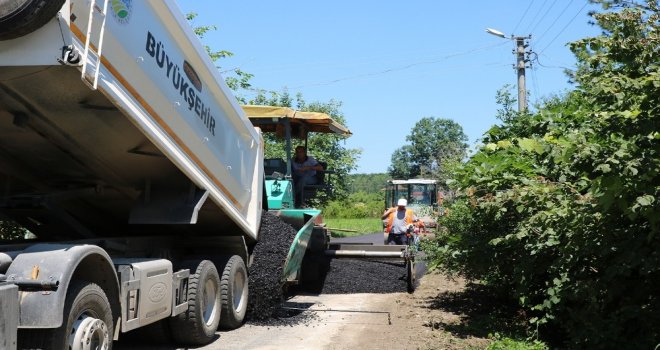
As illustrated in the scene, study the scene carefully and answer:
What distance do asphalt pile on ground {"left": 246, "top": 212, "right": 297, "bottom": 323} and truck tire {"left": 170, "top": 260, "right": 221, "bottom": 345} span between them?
96 cm

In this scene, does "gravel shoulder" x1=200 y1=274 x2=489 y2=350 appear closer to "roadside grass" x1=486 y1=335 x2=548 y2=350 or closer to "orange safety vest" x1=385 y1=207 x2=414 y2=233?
"roadside grass" x1=486 y1=335 x2=548 y2=350

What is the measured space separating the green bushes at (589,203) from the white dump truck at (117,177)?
8.80 feet

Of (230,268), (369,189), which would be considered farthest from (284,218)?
(369,189)

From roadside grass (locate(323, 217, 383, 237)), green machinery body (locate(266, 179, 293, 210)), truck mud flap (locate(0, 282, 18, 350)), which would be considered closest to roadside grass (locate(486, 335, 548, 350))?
truck mud flap (locate(0, 282, 18, 350))

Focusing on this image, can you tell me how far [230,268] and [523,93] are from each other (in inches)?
711

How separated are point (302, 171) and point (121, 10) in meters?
6.20

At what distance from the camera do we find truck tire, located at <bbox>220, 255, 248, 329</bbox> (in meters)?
8.10

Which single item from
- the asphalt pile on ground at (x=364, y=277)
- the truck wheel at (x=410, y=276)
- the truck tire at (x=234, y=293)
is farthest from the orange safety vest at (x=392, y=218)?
the truck tire at (x=234, y=293)

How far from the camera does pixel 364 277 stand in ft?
40.3

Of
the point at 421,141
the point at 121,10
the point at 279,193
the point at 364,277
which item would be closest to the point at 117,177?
the point at 121,10

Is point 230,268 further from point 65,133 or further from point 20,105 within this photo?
point 20,105

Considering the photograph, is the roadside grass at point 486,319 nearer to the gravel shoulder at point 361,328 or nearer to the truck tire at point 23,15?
the gravel shoulder at point 361,328

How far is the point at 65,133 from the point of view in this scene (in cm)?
589

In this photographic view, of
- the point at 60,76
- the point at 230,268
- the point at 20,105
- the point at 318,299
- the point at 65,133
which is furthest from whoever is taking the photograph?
the point at 318,299
